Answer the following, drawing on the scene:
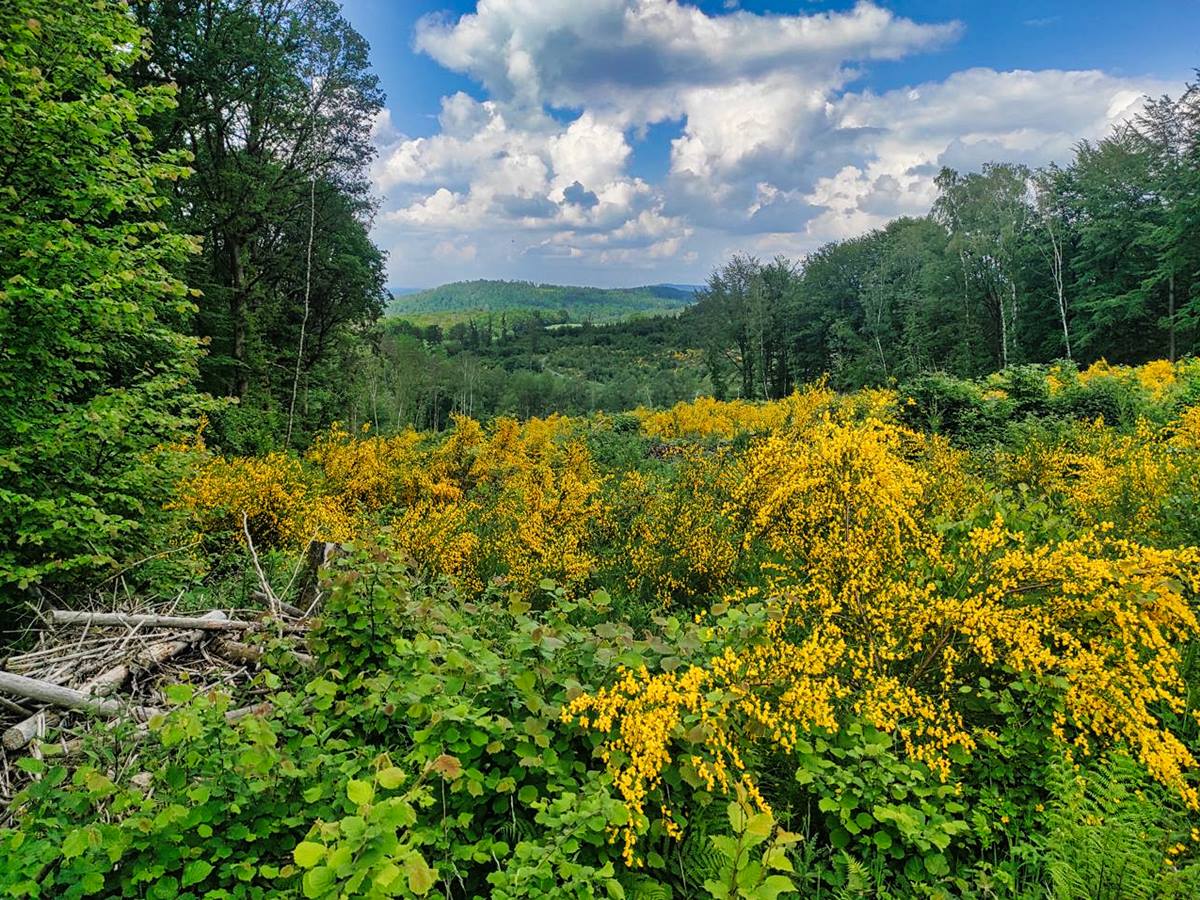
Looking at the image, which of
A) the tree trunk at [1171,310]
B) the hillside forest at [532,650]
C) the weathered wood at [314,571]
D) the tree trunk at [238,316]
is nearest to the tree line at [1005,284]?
the tree trunk at [1171,310]

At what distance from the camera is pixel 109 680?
306 centimetres

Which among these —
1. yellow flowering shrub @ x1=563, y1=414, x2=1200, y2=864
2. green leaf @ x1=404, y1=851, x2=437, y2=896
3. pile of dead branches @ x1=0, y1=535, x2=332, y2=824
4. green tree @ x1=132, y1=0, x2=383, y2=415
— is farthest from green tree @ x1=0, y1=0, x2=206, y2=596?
green tree @ x1=132, y1=0, x2=383, y2=415

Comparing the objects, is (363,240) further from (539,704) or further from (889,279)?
(889,279)

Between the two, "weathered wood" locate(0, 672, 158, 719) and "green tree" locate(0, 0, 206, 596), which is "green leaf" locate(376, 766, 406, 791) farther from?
"green tree" locate(0, 0, 206, 596)

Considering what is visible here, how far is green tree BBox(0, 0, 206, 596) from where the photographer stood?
3572 millimetres

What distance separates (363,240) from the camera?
2112 centimetres

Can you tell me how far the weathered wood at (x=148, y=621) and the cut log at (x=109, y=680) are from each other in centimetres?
5

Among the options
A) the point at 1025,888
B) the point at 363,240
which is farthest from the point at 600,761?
the point at 363,240

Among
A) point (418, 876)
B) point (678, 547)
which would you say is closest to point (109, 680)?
point (418, 876)

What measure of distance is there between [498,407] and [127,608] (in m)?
54.9

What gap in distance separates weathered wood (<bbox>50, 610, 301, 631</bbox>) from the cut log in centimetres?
5

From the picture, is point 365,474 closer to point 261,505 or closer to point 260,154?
point 261,505

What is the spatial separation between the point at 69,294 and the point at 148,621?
210 centimetres

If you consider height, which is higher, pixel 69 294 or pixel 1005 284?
pixel 1005 284
